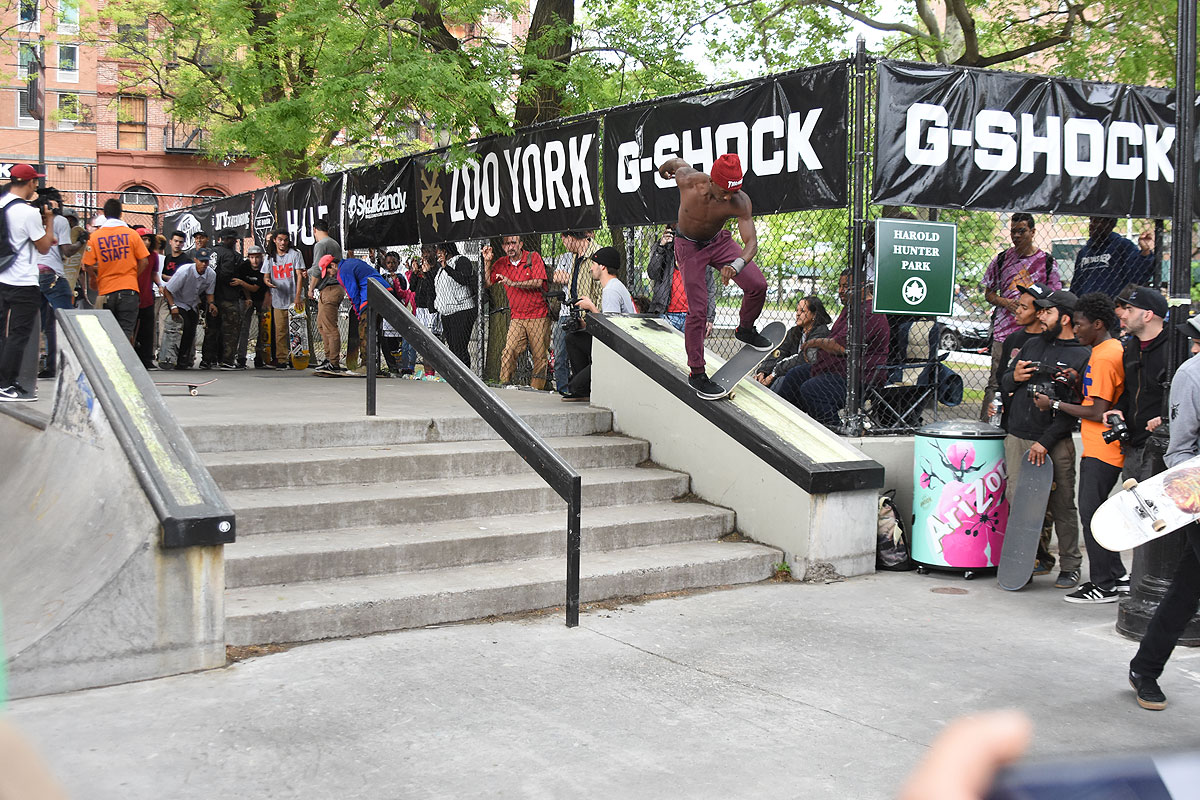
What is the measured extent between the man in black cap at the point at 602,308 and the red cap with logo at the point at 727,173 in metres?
2.77

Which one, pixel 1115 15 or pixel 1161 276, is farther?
pixel 1115 15

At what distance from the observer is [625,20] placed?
15.2 m

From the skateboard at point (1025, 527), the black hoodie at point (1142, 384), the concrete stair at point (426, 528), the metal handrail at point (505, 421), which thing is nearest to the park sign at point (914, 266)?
the skateboard at point (1025, 527)

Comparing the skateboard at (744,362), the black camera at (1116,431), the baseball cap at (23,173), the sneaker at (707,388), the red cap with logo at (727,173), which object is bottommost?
the black camera at (1116,431)

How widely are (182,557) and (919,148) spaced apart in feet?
19.9

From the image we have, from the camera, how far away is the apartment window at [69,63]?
4731cm

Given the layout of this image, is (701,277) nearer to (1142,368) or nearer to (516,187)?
(1142,368)

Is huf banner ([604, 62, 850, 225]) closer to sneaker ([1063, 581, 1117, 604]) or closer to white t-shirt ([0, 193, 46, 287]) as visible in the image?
sneaker ([1063, 581, 1117, 604])

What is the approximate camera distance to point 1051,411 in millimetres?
7031

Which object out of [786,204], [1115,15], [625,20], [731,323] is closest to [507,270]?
[731,323]

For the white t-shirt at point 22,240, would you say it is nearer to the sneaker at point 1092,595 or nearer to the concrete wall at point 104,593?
the concrete wall at point 104,593

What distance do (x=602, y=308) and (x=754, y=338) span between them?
2260 millimetres

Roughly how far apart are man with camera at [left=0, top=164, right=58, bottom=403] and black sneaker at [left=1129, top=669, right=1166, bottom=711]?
7776 millimetres

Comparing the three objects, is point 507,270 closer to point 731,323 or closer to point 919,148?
point 731,323
